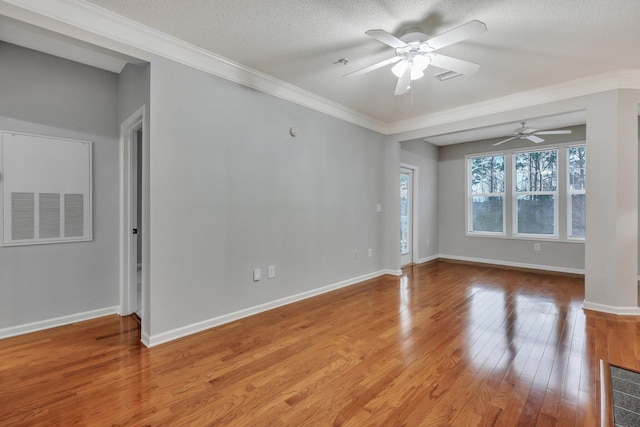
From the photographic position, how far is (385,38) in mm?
2098

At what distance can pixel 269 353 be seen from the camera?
2414 mm

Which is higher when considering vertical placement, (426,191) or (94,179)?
(426,191)

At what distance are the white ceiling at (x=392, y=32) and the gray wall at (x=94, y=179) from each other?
39 cm

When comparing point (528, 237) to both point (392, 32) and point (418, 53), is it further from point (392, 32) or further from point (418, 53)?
point (392, 32)

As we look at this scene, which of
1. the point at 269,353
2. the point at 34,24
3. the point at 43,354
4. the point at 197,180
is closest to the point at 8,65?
the point at 34,24

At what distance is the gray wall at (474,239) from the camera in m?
5.36

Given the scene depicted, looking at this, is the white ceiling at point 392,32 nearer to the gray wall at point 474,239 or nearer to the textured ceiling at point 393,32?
the textured ceiling at point 393,32

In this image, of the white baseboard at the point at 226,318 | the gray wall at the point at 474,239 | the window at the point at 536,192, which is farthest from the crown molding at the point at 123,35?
the window at the point at 536,192

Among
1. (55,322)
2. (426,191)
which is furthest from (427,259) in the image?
(55,322)

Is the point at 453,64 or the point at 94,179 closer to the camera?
the point at 453,64

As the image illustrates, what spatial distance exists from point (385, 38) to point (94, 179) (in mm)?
3219

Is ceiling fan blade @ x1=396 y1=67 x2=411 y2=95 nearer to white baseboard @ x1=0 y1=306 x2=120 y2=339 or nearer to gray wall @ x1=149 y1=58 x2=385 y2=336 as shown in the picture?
gray wall @ x1=149 y1=58 x2=385 y2=336

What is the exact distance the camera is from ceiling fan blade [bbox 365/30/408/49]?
6.53ft

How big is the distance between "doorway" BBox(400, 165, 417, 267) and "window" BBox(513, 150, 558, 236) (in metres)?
2.00
